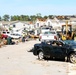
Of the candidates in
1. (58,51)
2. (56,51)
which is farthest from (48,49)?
(58,51)

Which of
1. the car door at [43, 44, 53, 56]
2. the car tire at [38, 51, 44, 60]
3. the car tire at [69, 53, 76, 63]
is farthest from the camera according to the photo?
the car tire at [38, 51, 44, 60]

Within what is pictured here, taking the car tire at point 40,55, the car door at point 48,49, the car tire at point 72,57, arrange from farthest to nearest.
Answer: the car tire at point 40,55 → the car door at point 48,49 → the car tire at point 72,57

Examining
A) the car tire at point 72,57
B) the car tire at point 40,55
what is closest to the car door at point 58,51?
the car tire at point 72,57

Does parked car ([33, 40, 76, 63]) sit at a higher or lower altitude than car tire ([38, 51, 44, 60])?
higher

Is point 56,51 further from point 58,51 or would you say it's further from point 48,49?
point 48,49

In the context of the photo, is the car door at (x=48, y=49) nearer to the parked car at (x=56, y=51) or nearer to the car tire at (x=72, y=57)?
A: the parked car at (x=56, y=51)

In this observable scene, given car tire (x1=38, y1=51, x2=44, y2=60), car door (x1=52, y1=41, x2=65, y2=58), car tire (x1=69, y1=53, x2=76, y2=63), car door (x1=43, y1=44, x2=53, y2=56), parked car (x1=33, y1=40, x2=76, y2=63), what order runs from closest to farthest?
car tire (x1=69, y1=53, x2=76, y2=63)
parked car (x1=33, y1=40, x2=76, y2=63)
car door (x1=52, y1=41, x2=65, y2=58)
car door (x1=43, y1=44, x2=53, y2=56)
car tire (x1=38, y1=51, x2=44, y2=60)

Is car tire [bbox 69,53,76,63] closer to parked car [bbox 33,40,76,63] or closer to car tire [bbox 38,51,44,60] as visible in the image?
parked car [bbox 33,40,76,63]

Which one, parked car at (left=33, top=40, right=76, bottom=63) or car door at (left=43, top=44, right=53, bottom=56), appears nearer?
parked car at (left=33, top=40, right=76, bottom=63)

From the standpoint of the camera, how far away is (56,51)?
75.8 feet

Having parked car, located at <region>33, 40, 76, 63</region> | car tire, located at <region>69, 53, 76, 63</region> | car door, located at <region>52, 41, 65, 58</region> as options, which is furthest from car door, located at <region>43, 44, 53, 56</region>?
car tire, located at <region>69, 53, 76, 63</region>

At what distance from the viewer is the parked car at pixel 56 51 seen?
72.5 feet

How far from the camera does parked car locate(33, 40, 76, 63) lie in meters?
22.1

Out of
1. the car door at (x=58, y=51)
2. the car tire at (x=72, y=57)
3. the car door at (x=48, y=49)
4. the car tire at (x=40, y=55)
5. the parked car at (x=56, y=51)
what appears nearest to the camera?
the car tire at (x=72, y=57)
